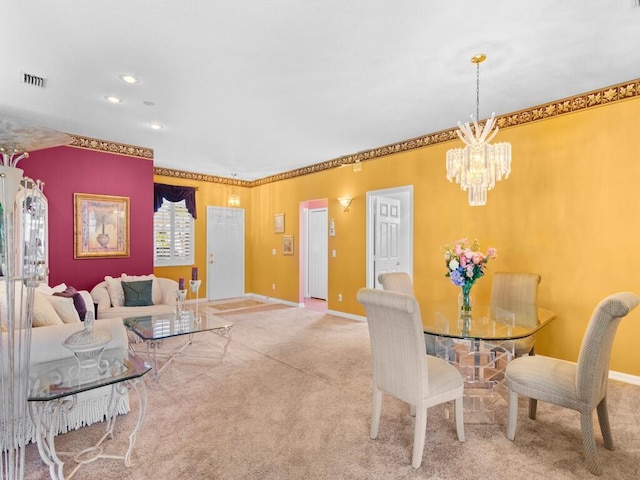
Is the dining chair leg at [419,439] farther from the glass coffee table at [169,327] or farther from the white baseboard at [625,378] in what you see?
the white baseboard at [625,378]

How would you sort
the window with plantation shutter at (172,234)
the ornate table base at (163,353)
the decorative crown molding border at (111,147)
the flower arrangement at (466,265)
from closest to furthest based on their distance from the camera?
the flower arrangement at (466,265), the ornate table base at (163,353), the decorative crown molding border at (111,147), the window with plantation shutter at (172,234)

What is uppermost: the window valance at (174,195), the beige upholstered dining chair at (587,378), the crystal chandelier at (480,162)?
the window valance at (174,195)

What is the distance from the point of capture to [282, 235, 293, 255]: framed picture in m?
→ 7.22

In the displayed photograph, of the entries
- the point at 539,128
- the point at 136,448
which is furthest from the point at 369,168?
the point at 136,448

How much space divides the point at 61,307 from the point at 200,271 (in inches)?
172

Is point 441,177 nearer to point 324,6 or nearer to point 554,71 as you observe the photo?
point 554,71

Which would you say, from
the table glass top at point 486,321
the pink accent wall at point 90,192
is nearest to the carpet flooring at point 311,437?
the table glass top at point 486,321

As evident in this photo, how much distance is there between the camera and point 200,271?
7.43 metres

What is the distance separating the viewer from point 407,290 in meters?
3.52

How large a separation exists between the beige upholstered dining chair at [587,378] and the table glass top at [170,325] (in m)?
2.68

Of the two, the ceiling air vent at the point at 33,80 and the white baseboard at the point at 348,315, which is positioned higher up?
the ceiling air vent at the point at 33,80

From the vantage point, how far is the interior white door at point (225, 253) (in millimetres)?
7621

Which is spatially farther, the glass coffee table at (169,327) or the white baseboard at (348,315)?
the white baseboard at (348,315)

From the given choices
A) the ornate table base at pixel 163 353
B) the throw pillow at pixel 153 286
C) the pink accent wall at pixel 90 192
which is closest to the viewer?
the ornate table base at pixel 163 353
